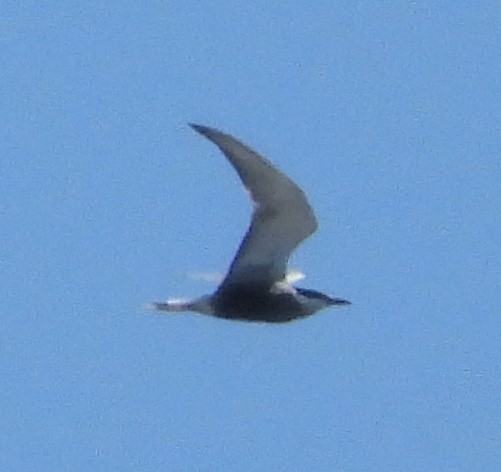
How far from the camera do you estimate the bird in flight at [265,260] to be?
13.3m

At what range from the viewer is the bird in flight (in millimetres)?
13336

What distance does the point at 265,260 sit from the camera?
47.0 feet

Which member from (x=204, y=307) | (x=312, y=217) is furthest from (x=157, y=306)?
(x=312, y=217)

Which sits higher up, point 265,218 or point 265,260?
point 265,218

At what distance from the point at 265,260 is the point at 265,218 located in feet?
1.92

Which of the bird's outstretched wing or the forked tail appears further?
the forked tail

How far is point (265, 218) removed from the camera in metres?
13.8

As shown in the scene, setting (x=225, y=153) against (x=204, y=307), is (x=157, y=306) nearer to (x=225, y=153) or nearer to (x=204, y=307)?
(x=204, y=307)

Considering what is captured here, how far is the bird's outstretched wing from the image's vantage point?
42.8 feet

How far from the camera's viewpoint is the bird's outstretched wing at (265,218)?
13047 mm

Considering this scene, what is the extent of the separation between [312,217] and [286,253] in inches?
21.8

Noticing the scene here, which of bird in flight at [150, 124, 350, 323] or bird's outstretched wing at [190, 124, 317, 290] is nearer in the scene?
bird's outstretched wing at [190, 124, 317, 290]

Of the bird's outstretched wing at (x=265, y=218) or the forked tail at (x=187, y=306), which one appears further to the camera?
the forked tail at (x=187, y=306)

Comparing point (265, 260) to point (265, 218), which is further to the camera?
point (265, 260)
